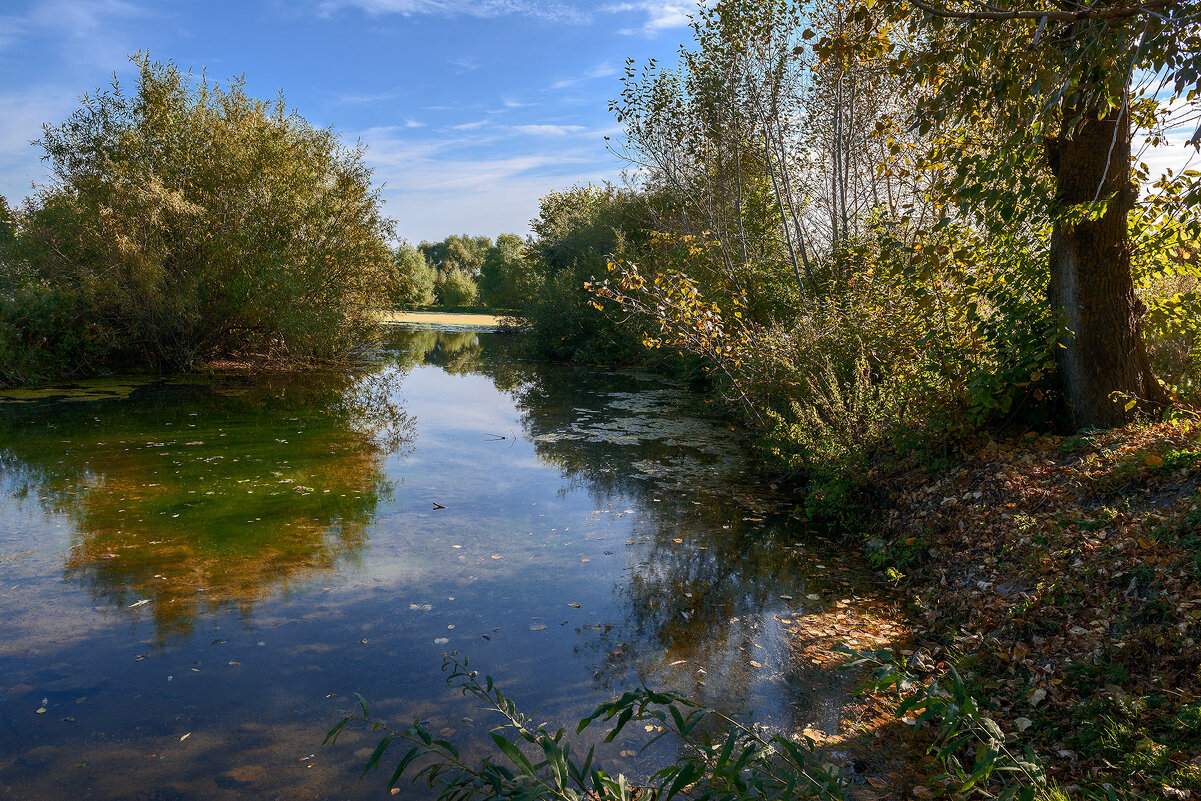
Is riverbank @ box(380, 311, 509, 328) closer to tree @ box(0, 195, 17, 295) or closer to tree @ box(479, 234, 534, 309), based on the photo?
tree @ box(479, 234, 534, 309)

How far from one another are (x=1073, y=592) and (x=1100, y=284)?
339 cm

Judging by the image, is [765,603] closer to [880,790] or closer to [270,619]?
[880,790]

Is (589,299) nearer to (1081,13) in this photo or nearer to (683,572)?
(683,572)

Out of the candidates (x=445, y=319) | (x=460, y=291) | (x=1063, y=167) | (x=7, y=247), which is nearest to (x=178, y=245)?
(x=7, y=247)

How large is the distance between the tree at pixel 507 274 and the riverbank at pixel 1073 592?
31440 millimetres

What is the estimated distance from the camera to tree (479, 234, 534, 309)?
44025mm

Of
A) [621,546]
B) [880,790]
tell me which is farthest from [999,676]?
[621,546]

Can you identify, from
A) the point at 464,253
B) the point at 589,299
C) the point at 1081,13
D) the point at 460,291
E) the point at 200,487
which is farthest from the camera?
the point at 464,253

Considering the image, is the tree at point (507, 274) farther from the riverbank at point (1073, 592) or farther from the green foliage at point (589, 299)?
the riverbank at point (1073, 592)

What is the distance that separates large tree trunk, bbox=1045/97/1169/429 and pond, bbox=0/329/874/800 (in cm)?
301

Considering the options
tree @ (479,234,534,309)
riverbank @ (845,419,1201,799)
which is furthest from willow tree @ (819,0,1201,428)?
tree @ (479,234,534,309)

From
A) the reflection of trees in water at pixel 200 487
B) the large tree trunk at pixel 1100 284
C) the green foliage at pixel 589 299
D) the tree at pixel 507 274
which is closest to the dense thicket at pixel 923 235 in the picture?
the large tree trunk at pixel 1100 284

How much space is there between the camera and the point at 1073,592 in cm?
482

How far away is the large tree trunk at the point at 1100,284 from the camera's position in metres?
6.61
